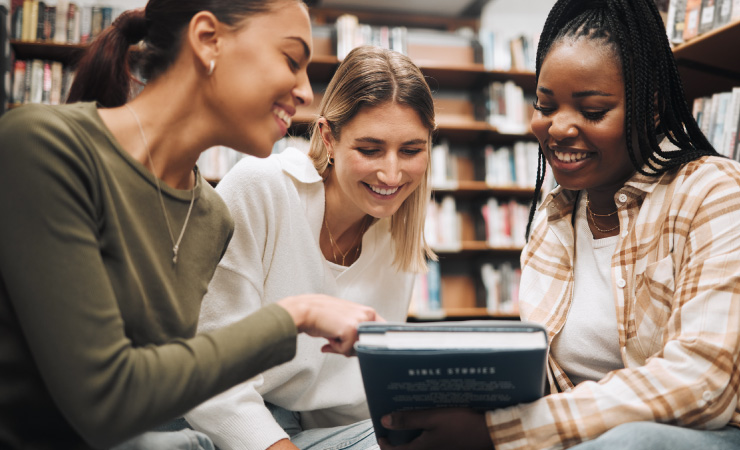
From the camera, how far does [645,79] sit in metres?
1.16

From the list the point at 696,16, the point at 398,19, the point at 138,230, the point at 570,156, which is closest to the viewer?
the point at 138,230

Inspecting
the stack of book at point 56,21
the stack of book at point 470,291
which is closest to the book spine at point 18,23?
the stack of book at point 56,21

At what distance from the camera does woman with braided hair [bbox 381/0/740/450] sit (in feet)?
3.04

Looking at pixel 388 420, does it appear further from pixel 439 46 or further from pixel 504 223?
pixel 439 46

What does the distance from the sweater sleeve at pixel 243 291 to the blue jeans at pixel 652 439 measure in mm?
598

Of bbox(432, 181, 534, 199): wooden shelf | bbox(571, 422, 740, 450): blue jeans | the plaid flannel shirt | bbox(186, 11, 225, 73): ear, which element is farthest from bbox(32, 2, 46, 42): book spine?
bbox(571, 422, 740, 450): blue jeans

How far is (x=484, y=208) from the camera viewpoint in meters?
3.80

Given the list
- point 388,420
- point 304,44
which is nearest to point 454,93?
point 304,44

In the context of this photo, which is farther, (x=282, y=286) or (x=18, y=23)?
(x=18, y=23)

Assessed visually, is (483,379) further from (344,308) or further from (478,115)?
(478,115)

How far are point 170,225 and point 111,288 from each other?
202 millimetres

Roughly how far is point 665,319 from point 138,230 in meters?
0.87

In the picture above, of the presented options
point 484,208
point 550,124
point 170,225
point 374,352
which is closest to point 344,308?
point 374,352

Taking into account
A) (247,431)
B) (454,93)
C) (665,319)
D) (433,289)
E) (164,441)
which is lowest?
(433,289)
